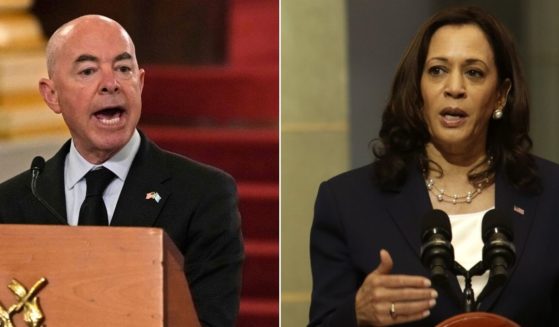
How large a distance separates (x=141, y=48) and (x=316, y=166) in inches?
28.2

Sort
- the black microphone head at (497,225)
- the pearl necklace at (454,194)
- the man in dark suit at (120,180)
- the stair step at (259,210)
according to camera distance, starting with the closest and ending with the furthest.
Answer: the black microphone head at (497,225) → the pearl necklace at (454,194) → the man in dark suit at (120,180) → the stair step at (259,210)

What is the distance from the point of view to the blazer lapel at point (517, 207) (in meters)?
3.09

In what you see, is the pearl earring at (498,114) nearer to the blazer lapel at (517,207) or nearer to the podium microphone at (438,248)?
the blazer lapel at (517,207)

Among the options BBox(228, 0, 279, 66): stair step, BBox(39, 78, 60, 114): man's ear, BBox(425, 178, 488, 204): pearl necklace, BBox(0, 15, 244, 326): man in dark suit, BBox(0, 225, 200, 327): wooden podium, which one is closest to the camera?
BBox(0, 225, 200, 327): wooden podium

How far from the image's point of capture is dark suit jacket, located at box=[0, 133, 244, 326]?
10.8ft

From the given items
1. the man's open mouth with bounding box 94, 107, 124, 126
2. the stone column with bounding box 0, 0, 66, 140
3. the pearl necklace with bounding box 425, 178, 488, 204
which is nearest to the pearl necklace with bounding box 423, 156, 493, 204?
the pearl necklace with bounding box 425, 178, 488, 204

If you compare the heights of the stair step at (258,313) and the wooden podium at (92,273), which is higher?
the wooden podium at (92,273)

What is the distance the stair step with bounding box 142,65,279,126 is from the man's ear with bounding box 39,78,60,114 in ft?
1.13

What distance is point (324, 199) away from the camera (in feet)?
10.8

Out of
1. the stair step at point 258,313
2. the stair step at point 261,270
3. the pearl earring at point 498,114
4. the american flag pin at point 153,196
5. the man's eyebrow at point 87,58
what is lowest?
the stair step at point 258,313

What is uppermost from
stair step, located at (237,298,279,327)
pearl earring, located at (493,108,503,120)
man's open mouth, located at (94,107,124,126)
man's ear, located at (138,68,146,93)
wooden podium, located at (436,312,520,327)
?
man's ear, located at (138,68,146,93)

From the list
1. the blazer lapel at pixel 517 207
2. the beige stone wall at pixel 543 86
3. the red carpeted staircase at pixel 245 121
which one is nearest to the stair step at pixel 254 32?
the red carpeted staircase at pixel 245 121

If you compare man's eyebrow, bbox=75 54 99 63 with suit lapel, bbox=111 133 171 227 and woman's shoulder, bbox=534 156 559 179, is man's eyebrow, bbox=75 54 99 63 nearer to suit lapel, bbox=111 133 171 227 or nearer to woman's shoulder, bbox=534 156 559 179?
suit lapel, bbox=111 133 171 227

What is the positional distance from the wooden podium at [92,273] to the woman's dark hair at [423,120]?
0.97m
